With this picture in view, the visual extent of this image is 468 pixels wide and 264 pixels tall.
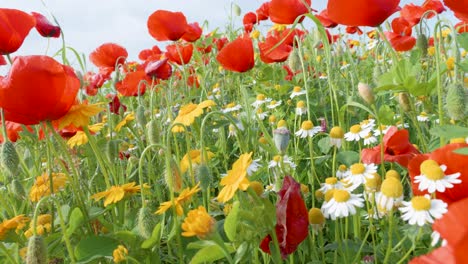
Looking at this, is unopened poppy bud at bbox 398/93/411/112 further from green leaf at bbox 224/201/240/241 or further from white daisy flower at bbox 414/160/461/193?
green leaf at bbox 224/201/240/241

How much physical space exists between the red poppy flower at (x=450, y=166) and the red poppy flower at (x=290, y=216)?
7.9 inches

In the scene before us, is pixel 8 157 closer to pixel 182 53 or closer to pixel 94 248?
pixel 94 248


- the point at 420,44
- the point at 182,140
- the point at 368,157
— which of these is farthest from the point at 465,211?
the point at 182,140

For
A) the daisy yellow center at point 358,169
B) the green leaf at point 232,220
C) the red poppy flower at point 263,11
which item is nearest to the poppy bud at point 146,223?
the green leaf at point 232,220

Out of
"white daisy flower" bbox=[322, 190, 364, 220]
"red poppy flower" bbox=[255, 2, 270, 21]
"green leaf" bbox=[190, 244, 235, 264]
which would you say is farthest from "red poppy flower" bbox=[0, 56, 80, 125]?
"red poppy flower" bbox=[255, 2, 270, 21]

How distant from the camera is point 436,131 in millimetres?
923

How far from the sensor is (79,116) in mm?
1315

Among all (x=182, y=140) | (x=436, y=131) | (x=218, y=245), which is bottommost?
(x=182, y=140)

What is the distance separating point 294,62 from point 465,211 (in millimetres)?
2174

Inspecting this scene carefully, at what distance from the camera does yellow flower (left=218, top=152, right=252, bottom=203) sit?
3.02ft

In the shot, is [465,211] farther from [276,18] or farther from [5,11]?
[276,18]

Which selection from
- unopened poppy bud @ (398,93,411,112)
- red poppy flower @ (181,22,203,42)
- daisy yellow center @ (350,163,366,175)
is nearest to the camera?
daisy yellow center @ (350,163,366,175)

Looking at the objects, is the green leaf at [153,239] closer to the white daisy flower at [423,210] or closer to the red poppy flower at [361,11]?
the white daisy flower at [423,210]

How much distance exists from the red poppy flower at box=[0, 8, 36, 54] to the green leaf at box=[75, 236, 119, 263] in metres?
0.68
